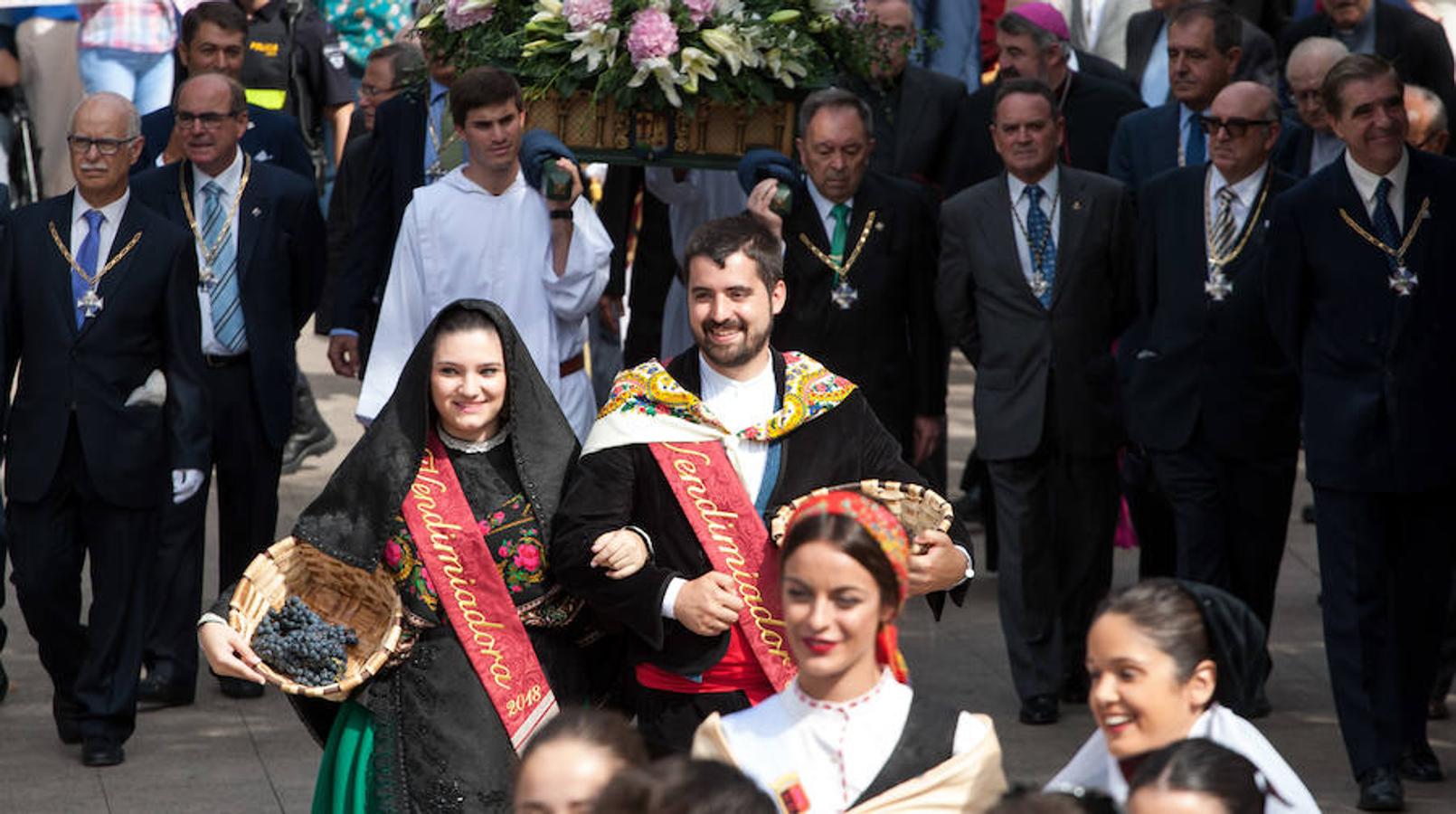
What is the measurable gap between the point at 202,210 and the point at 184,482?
1166 millimetres

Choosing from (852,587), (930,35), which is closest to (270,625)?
(852,587)

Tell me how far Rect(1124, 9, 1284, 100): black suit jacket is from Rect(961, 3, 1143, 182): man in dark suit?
580 mm

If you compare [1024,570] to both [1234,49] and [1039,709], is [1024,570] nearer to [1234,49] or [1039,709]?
[1039,709]

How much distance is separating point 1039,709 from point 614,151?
8.00 ft

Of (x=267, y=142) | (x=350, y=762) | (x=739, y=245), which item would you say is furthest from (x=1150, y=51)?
(x=350, y=762)

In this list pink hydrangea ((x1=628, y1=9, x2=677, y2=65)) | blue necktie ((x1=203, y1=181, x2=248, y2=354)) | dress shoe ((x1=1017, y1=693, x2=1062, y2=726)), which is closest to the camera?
pink hydrangea ((x1=628, y1=9, x2=677, y2=65))

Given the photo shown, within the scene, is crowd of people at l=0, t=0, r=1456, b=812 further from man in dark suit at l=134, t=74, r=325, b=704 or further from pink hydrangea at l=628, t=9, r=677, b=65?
pink hydrangea at l=628, t=9, r=677, b=65

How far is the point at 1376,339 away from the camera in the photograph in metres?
8.41

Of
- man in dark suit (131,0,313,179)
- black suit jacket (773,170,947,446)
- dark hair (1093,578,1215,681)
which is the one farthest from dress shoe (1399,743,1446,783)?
man in dark suit (131,0,313,179)

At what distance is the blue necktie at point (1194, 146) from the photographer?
10336 millimetres

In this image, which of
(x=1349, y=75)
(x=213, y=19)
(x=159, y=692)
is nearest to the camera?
(x=1349, y=75)

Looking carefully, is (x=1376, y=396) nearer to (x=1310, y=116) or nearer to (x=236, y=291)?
(x=1310, y=116)

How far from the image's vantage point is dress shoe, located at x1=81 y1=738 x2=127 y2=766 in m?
8.88

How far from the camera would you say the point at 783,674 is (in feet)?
20.4
